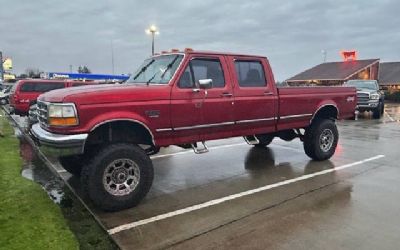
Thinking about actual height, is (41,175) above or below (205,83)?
below

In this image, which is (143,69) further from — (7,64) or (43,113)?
(7,64)

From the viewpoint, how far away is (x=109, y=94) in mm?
5324

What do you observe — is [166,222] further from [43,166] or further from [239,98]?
[43,166]

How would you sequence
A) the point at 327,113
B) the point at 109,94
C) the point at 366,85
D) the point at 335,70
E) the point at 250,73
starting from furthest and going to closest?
the point at 335,70 < the point at 366,85 < the point at 327,113 < the point at 250,73 < the point at 109,94

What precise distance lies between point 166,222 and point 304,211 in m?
1.90

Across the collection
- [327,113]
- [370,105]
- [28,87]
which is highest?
[28,87]

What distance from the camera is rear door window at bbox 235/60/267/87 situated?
7.04 m

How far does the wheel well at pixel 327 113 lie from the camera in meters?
8.66

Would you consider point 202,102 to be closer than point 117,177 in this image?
No

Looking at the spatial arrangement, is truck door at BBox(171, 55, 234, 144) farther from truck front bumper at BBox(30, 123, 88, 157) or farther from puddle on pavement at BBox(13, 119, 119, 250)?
puddle on pavement at BBox(13, 119, 119, 250)

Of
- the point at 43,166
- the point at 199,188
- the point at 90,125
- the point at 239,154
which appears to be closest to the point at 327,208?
the point at 199,188

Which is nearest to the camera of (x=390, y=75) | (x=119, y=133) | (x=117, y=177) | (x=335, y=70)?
(x=117, y=177)

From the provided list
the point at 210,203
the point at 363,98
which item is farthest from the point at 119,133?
the point at 363,98

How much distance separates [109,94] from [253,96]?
9.26 feet
